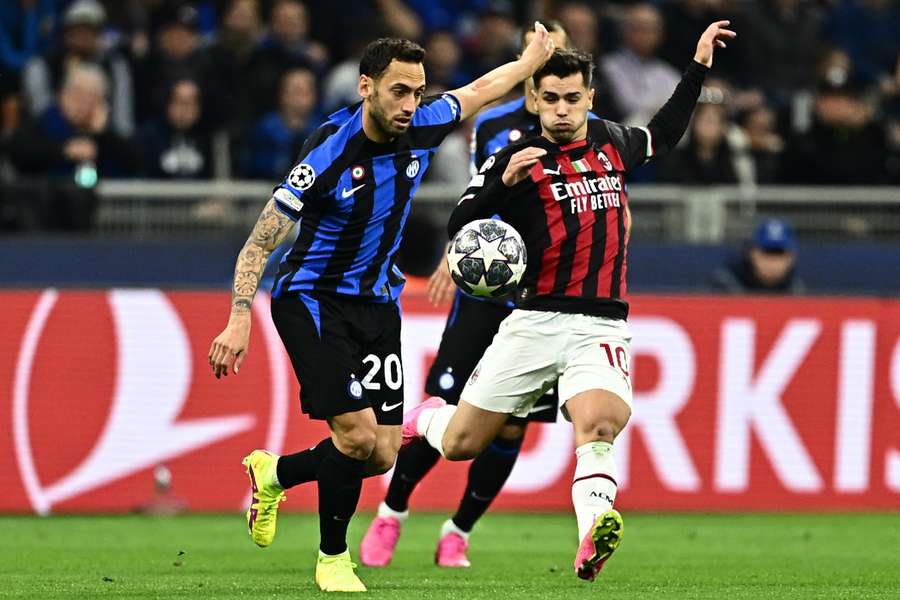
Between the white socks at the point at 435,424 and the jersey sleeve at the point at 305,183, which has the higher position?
the jersey sleeve at the point at 305,183

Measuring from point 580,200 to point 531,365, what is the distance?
786mm

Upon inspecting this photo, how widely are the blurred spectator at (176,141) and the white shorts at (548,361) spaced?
6391 millimetres

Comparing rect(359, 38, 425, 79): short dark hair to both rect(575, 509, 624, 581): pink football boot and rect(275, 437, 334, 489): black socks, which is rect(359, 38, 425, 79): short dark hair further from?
rect(575, 509, 624, 581): pink football boot

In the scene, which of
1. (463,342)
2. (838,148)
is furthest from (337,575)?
(838,148)

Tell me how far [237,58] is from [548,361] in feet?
24.7

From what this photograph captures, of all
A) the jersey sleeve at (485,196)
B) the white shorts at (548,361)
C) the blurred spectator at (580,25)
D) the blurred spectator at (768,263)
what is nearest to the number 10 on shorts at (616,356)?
the white shorts at (548,361)

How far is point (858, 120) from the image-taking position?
15.5 meters

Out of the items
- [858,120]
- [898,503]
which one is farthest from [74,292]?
[858,120]

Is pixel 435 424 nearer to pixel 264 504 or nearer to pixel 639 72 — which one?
pixel 264 504

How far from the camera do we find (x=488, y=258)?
25.6 feet

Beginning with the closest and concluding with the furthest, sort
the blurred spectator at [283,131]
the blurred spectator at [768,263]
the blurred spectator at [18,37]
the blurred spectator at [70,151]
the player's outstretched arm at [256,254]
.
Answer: the player's outstretched arm at [256,254]
the blurred spectator at [70,151]
the blurred spectator at [768,263]
the blurred spectator at [283,131]
the blurred spectator at [18,37]

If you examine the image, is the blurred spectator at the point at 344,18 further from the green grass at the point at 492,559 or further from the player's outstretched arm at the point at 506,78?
the player's outstretched arm at the point at 506,78

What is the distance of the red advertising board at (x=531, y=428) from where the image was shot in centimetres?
1208

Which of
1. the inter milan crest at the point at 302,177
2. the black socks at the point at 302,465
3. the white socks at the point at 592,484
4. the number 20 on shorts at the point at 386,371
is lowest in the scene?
the black socks at the point at 302,465
